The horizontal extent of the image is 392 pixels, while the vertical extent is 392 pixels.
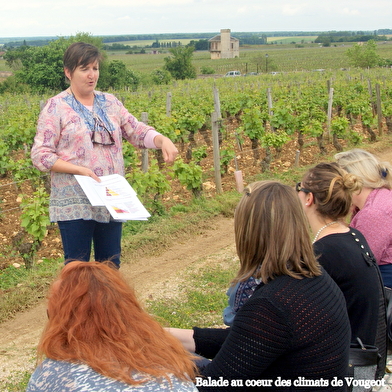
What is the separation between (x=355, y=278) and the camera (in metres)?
2.38

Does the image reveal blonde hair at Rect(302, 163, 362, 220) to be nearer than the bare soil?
Yes

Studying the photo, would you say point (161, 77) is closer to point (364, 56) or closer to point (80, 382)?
point (364, 56)

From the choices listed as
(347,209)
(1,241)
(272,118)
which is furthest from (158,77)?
(347,209)

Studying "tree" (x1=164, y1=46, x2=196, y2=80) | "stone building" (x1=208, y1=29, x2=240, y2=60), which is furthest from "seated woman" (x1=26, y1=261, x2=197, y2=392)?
"stone building" (x1=208, y1=29, x2=240, y2=60)

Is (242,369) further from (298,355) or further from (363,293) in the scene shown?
(363,293)

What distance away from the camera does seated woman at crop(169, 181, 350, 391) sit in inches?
69.1

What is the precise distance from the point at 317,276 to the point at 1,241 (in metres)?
5.12

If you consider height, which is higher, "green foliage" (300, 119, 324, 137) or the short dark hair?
the short dark hair

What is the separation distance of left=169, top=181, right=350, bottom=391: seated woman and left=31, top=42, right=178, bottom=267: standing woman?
50.6 inches

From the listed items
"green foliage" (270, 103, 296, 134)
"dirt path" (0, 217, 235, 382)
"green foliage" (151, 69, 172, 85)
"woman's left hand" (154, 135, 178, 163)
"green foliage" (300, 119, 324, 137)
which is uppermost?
"green foliage" (151, 69, 172, 85)

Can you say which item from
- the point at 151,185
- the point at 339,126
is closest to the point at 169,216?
the point at 151,185

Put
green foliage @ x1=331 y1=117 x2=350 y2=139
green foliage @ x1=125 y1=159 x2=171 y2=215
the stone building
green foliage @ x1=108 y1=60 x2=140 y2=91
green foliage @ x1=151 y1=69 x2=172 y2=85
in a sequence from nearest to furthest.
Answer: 1. green foliage @ x1=125 y1=159 x2=171 y2=215
2. green foliage @ x1=331 y1=117 x2=350 y2=139
3. green foliage @ x1=108 y1=60 x2=140 y2=91
4. green foliage @ x1=151 y1=69 x2=172 y2=85
5. the stone building

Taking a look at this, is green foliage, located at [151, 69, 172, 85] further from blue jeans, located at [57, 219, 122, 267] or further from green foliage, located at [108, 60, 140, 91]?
blue jeans, located at [57, 219, 122, 267]

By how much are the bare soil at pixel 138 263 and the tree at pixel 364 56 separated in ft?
164
